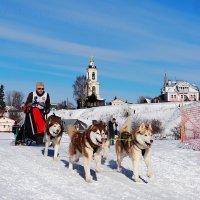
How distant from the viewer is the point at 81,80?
95438 millimetres

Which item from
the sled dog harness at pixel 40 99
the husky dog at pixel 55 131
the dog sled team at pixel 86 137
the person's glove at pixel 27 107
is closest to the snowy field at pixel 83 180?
the dog sled team at pixel 86 137

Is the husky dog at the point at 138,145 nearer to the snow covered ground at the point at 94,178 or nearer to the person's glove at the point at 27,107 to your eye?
the snow covered ground at the point at 94,178

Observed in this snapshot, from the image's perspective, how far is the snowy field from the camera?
6.82 m

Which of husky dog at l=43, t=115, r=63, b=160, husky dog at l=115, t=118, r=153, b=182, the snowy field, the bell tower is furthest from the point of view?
the bell tower

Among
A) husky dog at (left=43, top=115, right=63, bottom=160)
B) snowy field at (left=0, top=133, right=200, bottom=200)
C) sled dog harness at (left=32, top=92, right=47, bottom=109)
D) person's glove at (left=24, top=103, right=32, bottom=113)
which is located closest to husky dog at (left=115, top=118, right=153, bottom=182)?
snowy field at (left=0, top=133, right=200, bottom=200)

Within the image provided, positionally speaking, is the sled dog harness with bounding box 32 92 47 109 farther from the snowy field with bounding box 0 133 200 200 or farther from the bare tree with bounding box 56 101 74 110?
the bare tree with bounding box 56 101 74 110

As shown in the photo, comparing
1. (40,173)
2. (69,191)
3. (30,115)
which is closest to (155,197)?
(69,191)

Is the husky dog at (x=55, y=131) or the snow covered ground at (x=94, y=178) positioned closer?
the snow covered ground at (x=94, y=178)

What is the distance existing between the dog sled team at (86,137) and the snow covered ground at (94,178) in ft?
1.04

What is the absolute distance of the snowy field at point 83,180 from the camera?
682cm

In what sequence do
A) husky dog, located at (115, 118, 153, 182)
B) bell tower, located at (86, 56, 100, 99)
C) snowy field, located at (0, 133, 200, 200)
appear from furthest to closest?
bell tower, located at (86, 56, 100, 99)
husky dog, located at (115, 118, 153, 182)
snowy field, located at (0, 133, 200, 200)

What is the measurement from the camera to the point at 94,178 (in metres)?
8.12

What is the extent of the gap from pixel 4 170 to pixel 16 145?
426 centimetres

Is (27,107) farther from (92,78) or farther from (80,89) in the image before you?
(92,78)
